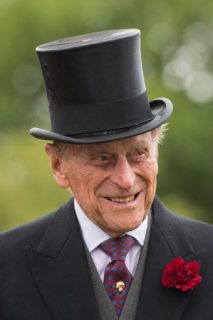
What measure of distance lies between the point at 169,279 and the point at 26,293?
2.57 ft

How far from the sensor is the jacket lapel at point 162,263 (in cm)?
619

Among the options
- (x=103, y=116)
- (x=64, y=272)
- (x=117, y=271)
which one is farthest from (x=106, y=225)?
(x=103, y=116)

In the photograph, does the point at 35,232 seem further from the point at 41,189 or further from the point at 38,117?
the point at 38,117

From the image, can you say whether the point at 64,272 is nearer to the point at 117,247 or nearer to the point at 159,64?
the point at 117,247

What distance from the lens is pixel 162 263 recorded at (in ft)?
20.8

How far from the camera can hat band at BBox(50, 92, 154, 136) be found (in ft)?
20.1

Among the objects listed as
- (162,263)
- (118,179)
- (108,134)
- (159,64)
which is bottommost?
(159,64)

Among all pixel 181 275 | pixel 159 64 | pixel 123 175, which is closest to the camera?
pixel 123 175

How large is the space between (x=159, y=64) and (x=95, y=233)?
26.1 metres

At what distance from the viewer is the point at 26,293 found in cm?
630

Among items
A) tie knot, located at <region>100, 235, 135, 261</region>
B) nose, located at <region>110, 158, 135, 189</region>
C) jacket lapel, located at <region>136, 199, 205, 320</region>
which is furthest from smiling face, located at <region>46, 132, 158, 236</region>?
jacket lapel, located at <region>136, 199, 205, 320</region>

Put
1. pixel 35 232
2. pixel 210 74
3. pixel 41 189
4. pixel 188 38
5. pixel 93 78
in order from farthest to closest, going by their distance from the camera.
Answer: pixel 188 38 < pixel 210 74 < pixel 41 189 < pixel 35 232 < pixel 93 78

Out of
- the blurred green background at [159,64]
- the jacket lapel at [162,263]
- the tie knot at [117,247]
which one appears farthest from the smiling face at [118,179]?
the blurred green background at [159,64]

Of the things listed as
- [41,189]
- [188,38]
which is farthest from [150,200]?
[188,38]
